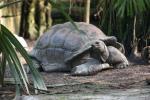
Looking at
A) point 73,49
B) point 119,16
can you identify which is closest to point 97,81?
point 73,49

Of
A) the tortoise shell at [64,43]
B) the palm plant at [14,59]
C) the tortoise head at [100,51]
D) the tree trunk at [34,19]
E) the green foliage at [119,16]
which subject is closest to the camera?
the palm plant at [14,59]

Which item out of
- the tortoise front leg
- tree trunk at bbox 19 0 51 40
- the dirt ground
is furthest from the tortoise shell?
tree trunk at bbox 19 0 51 40

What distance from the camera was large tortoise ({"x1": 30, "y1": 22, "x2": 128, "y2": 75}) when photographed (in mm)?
6211

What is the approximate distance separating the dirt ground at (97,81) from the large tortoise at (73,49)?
0.20 m

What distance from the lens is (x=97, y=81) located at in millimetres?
5488

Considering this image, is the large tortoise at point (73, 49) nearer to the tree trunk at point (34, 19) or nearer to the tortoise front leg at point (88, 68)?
the tortoise front leg at point (88, 68)

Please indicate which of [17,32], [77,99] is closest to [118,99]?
[77,99]

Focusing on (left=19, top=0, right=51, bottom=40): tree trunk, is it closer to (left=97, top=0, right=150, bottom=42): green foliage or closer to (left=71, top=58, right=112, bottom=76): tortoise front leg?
(left=97, top=0, right=150, bottom=42): green foliage

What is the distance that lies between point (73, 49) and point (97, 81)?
918 mm

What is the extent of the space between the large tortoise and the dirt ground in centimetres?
20

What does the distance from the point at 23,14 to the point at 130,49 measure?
5287 millimetres

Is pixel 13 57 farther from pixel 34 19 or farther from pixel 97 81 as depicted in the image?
pixel 34 19

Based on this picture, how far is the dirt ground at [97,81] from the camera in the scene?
4996 millimetres

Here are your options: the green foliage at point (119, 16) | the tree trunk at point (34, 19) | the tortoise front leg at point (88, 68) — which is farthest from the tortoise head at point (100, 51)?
the tree trunk at point (34, 19)
